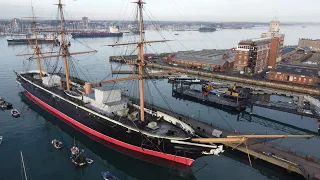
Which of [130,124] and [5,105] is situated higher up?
[130,124]

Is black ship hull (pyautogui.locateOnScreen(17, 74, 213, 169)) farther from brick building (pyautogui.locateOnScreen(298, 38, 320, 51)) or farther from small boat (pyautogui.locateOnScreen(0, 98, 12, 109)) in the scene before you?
brick building (pyautogui.locateOnScreen(298, 38, 320, 51))

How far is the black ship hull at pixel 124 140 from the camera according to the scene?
85.3 feet

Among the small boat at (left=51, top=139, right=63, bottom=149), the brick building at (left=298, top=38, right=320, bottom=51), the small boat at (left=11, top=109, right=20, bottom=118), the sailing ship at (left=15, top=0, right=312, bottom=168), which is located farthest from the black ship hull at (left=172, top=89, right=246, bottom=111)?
the brick building at (left=298, top=38, right=320, bottom=51)

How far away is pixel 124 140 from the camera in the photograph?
96.3ft

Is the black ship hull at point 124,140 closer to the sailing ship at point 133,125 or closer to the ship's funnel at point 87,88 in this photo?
the sailing ship at point 133,125

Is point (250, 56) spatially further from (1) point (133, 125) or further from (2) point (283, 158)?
(1) point (133, 125)

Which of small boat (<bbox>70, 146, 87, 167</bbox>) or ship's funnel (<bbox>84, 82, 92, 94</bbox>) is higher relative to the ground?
ship's funnel (<bbox>84, 82, 92, 94</bbox>)

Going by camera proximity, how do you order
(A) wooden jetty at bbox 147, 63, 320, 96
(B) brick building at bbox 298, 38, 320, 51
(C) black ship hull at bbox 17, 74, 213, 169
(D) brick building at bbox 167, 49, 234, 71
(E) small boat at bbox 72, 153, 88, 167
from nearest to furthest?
(C) black ship hull at bbox 17, 74, 213, 169
(E) small boat at bbox 72, 153, 88, 167
(A) wooden jetty at bbox 147, 63, 320, 96
(D) brick building at bbox 167, 49, 234, 71
(B) brick building at bbox 298, 38, 320, 51

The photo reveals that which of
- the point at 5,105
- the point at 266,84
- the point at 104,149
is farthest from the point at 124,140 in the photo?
the point at 266,84

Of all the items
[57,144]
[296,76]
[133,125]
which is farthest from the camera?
[296,76]

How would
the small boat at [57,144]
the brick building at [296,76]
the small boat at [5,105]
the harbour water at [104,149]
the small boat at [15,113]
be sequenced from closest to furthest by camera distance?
the harbour water at [104,149]
the small boat at [57,144]
the small boat at [15,113]
the small boat at [5,105]
the brick building at [296,76]

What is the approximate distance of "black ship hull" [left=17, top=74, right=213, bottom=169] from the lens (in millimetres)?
25984

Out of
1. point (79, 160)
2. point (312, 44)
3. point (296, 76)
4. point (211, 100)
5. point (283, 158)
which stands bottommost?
point (79, 160)

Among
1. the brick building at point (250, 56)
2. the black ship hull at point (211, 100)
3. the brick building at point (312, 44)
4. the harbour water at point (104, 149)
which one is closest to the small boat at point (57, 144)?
the harbour water at point (104, 149)
